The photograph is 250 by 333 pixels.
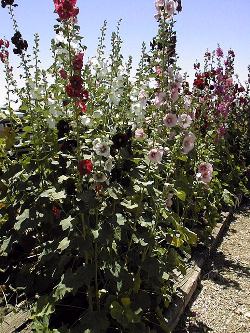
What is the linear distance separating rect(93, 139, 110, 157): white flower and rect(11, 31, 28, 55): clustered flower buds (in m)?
1.00

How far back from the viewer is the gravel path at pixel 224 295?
3477mm

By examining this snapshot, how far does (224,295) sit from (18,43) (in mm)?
2773

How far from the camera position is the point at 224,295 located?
3979 millimetres

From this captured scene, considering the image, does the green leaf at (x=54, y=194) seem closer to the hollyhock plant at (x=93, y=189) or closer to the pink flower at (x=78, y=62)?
the hollyhock plant at (x=93, y=189)

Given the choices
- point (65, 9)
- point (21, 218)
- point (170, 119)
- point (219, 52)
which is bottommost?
point (21, 218)

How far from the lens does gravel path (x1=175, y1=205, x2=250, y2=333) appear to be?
3477mm

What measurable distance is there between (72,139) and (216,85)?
458 cm

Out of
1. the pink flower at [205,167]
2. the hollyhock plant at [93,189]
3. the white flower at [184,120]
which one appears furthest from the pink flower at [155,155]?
the pink flower at [205,167]

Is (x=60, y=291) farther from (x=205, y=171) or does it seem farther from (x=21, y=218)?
(x=205, y=171)

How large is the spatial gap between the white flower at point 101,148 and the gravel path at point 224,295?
1.65m

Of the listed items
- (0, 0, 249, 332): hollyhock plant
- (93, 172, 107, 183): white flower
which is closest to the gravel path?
(0, 0, 249, 332): hollyhock plant

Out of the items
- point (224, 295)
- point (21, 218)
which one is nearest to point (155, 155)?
point (21, 218)

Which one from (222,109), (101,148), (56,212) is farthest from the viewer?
(222,109)

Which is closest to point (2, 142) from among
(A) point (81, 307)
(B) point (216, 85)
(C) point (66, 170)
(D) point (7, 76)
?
(D) point (7, 76)
